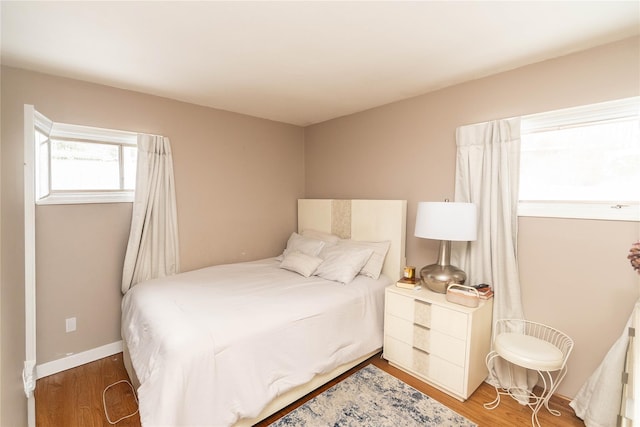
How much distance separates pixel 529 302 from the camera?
7.16ft

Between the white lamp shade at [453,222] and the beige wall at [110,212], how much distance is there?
218 centimetres

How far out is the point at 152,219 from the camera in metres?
2.73

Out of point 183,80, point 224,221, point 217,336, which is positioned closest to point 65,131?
point 183,80

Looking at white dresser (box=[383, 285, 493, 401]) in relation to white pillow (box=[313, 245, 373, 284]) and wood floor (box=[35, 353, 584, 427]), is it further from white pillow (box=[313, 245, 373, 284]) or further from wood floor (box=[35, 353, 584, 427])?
white pillow (box=[313, 245, 373, 284])

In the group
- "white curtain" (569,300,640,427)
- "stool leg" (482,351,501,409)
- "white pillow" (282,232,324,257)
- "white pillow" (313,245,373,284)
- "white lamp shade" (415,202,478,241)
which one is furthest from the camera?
"white pillow" (282,232,324,257)

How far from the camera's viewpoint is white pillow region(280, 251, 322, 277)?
283 centimetres

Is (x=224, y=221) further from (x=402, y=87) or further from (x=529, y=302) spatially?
(x=529, y=302)

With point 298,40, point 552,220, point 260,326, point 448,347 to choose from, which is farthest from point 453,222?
point 298,40

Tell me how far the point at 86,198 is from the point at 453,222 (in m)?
3.09

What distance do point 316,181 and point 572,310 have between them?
9.47ft

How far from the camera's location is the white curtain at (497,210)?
2168 mm

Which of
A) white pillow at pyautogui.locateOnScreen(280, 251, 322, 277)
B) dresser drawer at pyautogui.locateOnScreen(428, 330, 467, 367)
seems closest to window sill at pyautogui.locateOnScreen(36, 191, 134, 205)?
white pillow at pyautogui.locateOnScreen(280, 251, 322, 277)

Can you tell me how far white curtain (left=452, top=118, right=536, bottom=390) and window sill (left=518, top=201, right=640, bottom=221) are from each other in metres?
0.11

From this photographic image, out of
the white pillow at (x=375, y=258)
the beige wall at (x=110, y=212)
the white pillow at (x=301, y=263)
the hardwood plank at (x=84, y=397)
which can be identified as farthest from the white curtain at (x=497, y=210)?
the hardwood plank at (x=84, y=397)
